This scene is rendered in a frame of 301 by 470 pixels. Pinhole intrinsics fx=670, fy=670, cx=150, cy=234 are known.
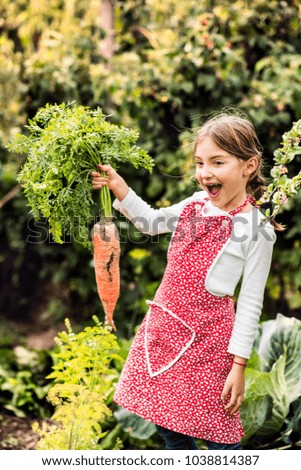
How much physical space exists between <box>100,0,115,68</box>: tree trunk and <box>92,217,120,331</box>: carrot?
318 cm

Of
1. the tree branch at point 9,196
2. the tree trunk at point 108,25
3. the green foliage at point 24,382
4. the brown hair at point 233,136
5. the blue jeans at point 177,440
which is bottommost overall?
the green foliage at point 24,382

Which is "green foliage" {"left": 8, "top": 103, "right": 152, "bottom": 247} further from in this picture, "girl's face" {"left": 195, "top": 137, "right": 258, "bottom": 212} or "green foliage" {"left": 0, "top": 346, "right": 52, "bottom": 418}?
"green foliage" {"left": 0, "top": 346, "right": 52, "bottom": 418}

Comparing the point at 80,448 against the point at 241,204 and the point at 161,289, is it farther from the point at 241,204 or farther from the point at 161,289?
the point at 241,204

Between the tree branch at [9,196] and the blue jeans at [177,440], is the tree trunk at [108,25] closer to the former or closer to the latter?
the tree branch at [9,196]

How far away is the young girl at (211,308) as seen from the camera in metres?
2.26

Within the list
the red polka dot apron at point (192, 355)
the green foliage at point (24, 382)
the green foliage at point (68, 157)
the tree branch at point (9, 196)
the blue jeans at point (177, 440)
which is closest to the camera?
the green foliage at point (68, 157)

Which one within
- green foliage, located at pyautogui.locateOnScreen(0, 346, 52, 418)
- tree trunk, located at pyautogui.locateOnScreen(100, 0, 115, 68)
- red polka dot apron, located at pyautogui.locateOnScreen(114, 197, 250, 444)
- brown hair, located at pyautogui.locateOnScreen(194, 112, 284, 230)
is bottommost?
green foliage, located at pyautogui.locateOnScreen(0, 346, 52, 418)

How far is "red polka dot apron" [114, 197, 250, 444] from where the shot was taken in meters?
2.30

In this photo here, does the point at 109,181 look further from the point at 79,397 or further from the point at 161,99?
the point at 161,99

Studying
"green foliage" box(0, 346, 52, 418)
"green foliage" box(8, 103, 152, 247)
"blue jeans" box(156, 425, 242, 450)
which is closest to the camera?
"green foliage" box(8, 103, 152, 247)

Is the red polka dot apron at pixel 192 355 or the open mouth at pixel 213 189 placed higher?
the open mouth at pixel 213 189

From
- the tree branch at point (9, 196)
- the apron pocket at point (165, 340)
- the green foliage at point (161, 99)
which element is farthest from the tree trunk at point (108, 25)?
the apron pocket at point (165, 340)

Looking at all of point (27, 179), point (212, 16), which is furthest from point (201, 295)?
point (212, 16)

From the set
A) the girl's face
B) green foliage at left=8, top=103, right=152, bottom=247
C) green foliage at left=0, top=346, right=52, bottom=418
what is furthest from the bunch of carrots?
green foliage at left=0, top=346, right=52, bottom=418
